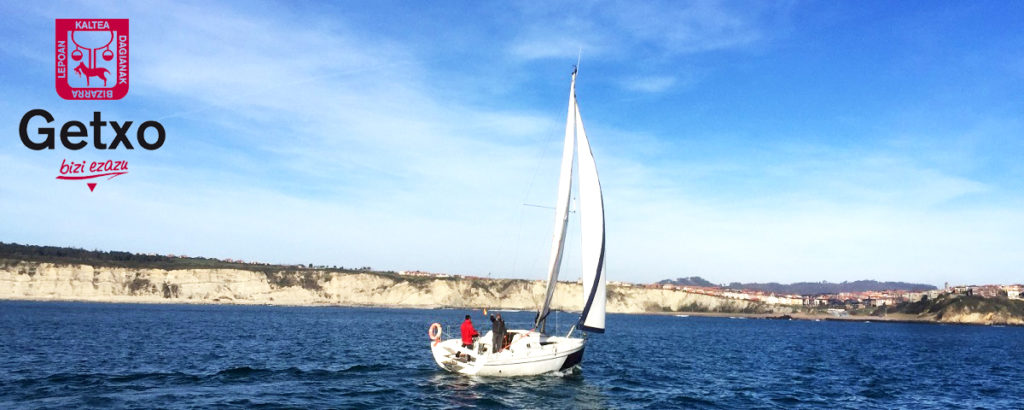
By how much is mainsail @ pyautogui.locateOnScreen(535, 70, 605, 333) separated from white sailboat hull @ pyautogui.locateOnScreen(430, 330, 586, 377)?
1197 mm

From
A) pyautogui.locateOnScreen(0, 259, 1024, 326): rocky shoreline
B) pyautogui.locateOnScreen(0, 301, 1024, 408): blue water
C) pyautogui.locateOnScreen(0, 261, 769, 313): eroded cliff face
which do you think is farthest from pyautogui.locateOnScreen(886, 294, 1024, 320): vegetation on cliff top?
pyautogui.locateOnScreen(0, 301, 1024, 408): blue water

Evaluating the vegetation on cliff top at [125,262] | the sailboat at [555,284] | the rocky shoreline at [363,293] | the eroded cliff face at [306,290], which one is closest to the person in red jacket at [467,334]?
the sailboat at [555,284]

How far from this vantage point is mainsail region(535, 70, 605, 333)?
28359 millimetres

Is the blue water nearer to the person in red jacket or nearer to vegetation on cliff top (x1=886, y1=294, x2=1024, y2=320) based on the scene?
the person in red jacket

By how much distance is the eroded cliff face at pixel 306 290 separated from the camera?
417 ft

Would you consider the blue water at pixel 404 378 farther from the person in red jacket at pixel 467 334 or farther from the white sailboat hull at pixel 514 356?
the person in red jacket at pixel 467 334

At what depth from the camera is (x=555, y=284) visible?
27656mm

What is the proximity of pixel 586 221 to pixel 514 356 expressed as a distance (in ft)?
21.0

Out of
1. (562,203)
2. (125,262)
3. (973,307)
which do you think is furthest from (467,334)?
(973,307)

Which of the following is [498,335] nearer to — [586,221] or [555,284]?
→ [555,284]

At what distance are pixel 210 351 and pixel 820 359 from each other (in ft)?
133

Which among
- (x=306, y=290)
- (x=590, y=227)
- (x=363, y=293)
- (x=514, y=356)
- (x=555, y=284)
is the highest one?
(x=590, y=227)

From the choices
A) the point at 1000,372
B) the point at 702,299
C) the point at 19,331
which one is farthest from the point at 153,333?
the point at 702,299

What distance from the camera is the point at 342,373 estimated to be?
29.5m
